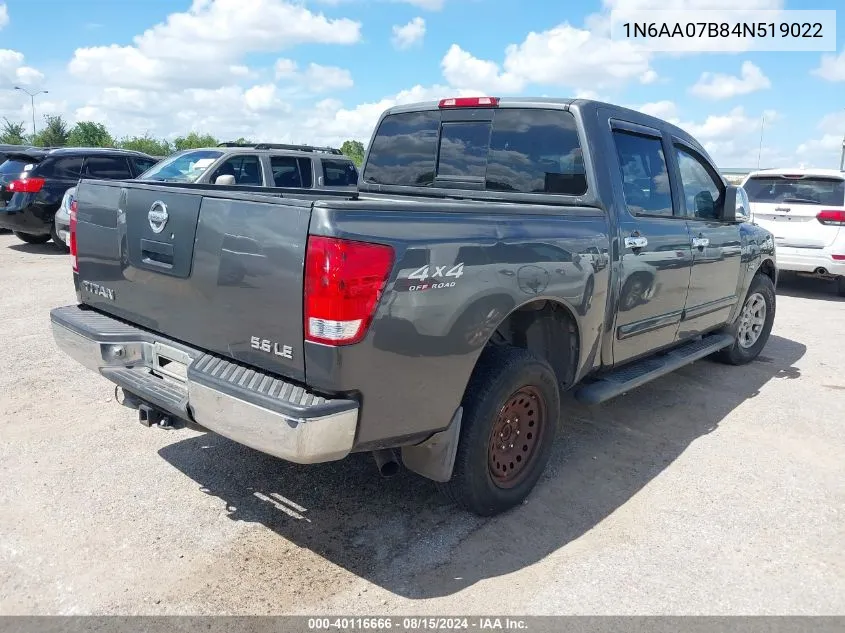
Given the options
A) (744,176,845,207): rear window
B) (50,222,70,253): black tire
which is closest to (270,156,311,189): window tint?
(50,222,70,253): black tire

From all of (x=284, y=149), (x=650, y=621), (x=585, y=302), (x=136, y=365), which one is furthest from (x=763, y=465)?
(x=284, y=149)

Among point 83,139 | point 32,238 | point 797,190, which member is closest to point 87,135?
point 83,139

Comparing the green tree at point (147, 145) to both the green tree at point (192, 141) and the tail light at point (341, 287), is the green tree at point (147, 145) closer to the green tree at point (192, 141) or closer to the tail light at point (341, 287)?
the green tree at point (192, 141)

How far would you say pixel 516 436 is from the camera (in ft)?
11.6

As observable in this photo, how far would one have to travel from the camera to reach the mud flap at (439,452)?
9.93 feet

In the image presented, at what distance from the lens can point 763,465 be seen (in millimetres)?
4215

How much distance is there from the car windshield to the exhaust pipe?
678 cm

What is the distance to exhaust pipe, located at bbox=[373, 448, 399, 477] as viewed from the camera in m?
3.05

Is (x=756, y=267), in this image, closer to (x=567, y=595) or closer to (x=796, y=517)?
(x=796, y=517)

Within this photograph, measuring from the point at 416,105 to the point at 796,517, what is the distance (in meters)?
3.45

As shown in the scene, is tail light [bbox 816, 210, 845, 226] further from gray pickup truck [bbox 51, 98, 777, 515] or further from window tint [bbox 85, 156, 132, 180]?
window tint [bbox 85, 156, 132, 180]

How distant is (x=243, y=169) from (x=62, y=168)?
4.45 meters

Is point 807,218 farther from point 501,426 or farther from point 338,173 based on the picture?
point 501,426

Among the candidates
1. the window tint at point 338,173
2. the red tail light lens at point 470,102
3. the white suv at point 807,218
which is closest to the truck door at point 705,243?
the red tail light lens at point 470,102
